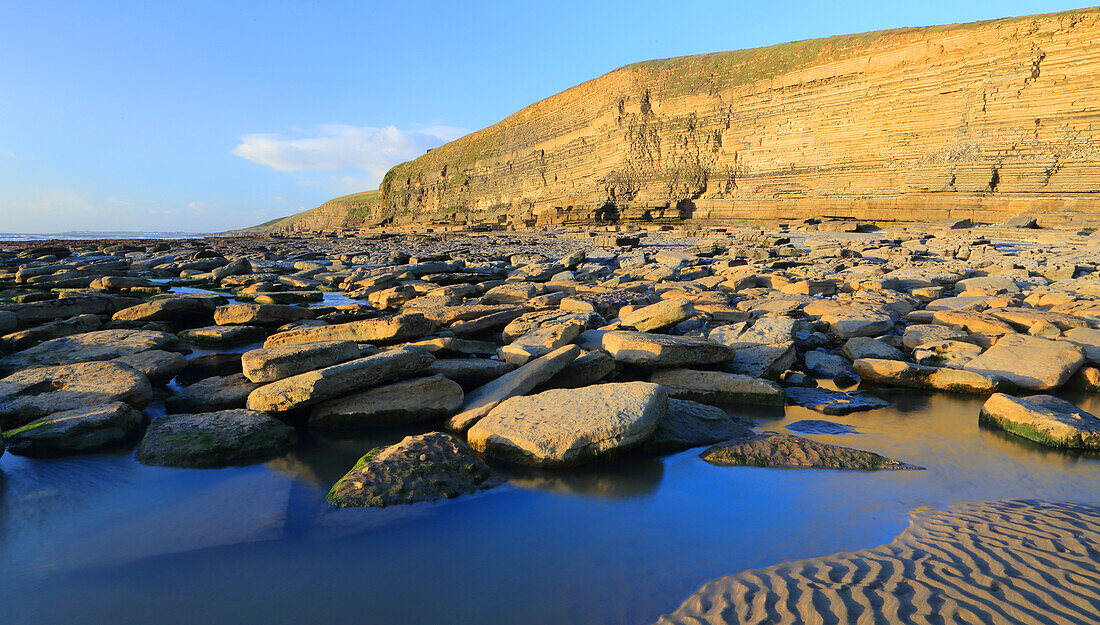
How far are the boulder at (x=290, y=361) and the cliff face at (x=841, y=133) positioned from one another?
838 inches

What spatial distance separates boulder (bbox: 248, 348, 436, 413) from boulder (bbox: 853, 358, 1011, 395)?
372cm

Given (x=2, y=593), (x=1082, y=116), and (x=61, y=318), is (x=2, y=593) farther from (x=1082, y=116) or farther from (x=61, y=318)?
(x=1082, y=116)

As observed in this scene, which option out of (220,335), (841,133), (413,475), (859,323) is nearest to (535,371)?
(413,475)

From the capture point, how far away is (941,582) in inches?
77.2

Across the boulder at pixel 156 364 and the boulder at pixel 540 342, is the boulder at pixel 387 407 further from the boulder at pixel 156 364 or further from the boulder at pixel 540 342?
the boulder at pixel 156 364

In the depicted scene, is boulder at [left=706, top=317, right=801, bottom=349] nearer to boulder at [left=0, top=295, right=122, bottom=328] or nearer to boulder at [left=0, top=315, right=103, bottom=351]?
boulder at [left=0, top=315, right=103, bottom=351]

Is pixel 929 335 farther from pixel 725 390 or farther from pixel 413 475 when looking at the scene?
pixel 413 475

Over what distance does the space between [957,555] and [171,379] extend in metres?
5.51

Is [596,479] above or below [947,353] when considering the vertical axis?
below

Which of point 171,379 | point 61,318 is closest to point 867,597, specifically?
point 171,379

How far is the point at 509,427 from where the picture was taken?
3359 mm

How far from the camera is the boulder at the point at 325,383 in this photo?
369cm

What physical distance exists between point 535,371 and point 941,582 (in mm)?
2600

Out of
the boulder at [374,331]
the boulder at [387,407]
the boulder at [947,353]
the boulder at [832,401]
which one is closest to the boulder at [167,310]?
the boulder at [374,331]
